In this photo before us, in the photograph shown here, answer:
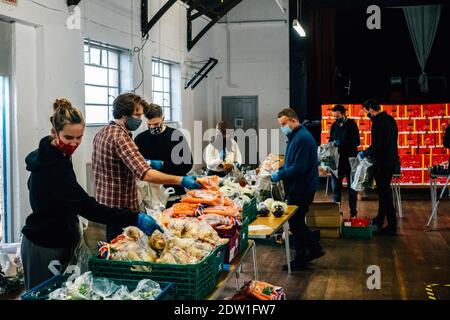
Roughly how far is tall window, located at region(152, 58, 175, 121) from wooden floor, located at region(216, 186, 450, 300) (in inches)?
161

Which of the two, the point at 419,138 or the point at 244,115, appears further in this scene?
the point at 244,115

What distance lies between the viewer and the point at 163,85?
10.7 metres

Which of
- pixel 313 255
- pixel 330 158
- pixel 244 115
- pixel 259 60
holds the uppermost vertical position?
pixel 259 60

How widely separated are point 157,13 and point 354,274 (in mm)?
5300

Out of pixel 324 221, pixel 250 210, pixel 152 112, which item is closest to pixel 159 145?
pixel 152 112

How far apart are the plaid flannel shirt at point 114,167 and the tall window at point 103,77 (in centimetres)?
414

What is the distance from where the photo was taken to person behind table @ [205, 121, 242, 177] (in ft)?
21.7

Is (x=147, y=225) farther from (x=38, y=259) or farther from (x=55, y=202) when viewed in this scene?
(x=38, y=259)

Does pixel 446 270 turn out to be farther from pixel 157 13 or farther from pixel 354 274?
pixel 157 13

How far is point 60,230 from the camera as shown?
9.52 feet

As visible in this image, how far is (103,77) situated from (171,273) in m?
6.04

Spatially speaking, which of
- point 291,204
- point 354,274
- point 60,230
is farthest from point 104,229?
point 354,274

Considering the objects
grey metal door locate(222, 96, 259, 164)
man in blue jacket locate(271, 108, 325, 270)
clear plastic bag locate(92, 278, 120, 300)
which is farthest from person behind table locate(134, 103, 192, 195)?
grey metal door locate(222, 96, 259, 164)
